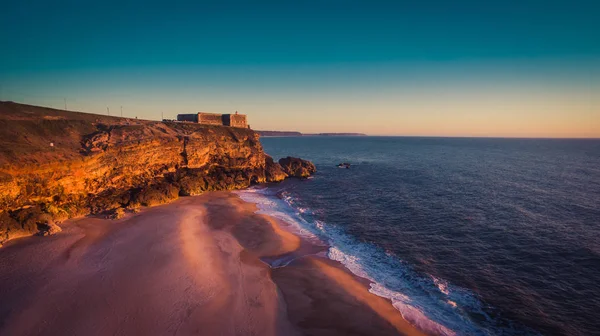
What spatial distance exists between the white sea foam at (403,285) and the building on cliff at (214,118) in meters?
44.5

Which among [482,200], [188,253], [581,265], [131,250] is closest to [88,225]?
[131,250]

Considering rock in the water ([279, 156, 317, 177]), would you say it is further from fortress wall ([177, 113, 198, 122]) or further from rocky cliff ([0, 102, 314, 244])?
fortress wall ([177, 113, 198, 122])

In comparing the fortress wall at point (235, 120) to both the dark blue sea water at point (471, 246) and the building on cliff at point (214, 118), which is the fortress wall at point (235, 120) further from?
the dark blue sea water at point (471, 246)

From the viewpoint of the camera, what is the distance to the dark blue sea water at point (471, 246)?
16359 millimetres

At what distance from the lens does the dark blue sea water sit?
16359mm

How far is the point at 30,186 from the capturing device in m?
26.8

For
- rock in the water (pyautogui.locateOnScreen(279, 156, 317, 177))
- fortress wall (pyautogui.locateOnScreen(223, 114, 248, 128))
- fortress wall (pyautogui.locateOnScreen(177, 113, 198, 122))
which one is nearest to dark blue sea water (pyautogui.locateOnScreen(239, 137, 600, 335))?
rock in the water (pyautogui.locateOnScreen(279, 156, 317, 177))

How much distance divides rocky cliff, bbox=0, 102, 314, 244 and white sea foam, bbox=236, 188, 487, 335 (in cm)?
2127

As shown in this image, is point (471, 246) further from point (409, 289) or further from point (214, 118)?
point (214, 118)

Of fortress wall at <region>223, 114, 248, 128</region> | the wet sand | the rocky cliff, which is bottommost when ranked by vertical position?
the wet sand

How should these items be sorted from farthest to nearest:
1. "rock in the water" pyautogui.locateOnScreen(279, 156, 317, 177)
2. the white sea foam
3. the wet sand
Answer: "rock in the water" pyautogui.locateOnScreen(279, 156, 317, 177)
the white sea foam
the wet sand

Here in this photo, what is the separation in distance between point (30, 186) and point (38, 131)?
1193 cm

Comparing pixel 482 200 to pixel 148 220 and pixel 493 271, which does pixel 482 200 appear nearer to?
pixel 493 271

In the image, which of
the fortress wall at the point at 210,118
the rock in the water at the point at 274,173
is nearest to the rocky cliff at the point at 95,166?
the rock in the water at the point at 274,173
